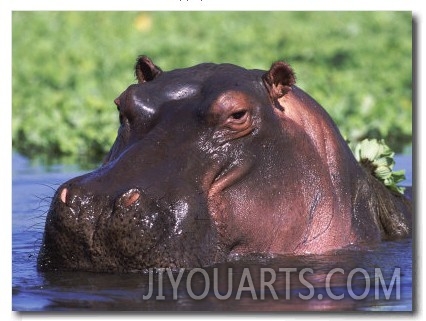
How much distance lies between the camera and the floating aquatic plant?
8.06 meters

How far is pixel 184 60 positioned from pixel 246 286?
33.1 ft

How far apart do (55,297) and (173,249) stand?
64cm

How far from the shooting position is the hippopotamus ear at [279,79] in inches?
270

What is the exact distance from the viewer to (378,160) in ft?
26.6

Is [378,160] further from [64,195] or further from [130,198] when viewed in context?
[64,195]

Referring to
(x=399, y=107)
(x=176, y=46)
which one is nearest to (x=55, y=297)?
(x=399, y=107)

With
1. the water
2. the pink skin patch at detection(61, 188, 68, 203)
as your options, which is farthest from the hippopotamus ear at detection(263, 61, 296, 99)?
the pink skin patch at detection(61, 188, 68, 203)

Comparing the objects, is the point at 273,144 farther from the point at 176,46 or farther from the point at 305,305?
the point at 176,46

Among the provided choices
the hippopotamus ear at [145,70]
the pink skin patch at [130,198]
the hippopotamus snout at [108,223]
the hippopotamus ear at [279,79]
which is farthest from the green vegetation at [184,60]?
the pink skin patch at [130,198]

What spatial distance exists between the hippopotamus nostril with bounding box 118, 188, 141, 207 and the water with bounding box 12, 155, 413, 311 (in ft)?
1.29

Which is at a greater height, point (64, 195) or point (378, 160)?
Result: point (378, 160)

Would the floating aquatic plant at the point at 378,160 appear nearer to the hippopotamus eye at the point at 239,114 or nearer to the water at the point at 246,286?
the water at the point at 246,286

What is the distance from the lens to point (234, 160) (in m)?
6.59
